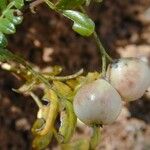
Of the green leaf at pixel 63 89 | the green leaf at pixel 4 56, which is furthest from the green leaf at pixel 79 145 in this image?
the green leaf at pixel 4 56

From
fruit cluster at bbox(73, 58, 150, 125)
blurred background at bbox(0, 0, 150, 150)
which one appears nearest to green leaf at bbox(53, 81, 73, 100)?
fruit cluster at bbox(73, 58, 150, 125)

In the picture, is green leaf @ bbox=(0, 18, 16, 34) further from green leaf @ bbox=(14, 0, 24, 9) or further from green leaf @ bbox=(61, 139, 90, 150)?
green leaf @ bbox=(61, 139, 90, 150)

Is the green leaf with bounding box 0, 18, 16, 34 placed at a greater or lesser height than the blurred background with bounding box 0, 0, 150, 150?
greater

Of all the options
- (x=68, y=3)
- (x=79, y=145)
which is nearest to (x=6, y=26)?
(x=68, y=3)

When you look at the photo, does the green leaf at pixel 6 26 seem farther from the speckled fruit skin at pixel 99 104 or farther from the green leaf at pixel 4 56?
the speckled fruit skin at pixel 99 104

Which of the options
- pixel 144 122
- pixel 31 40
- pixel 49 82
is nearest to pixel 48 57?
pixel 31 40
